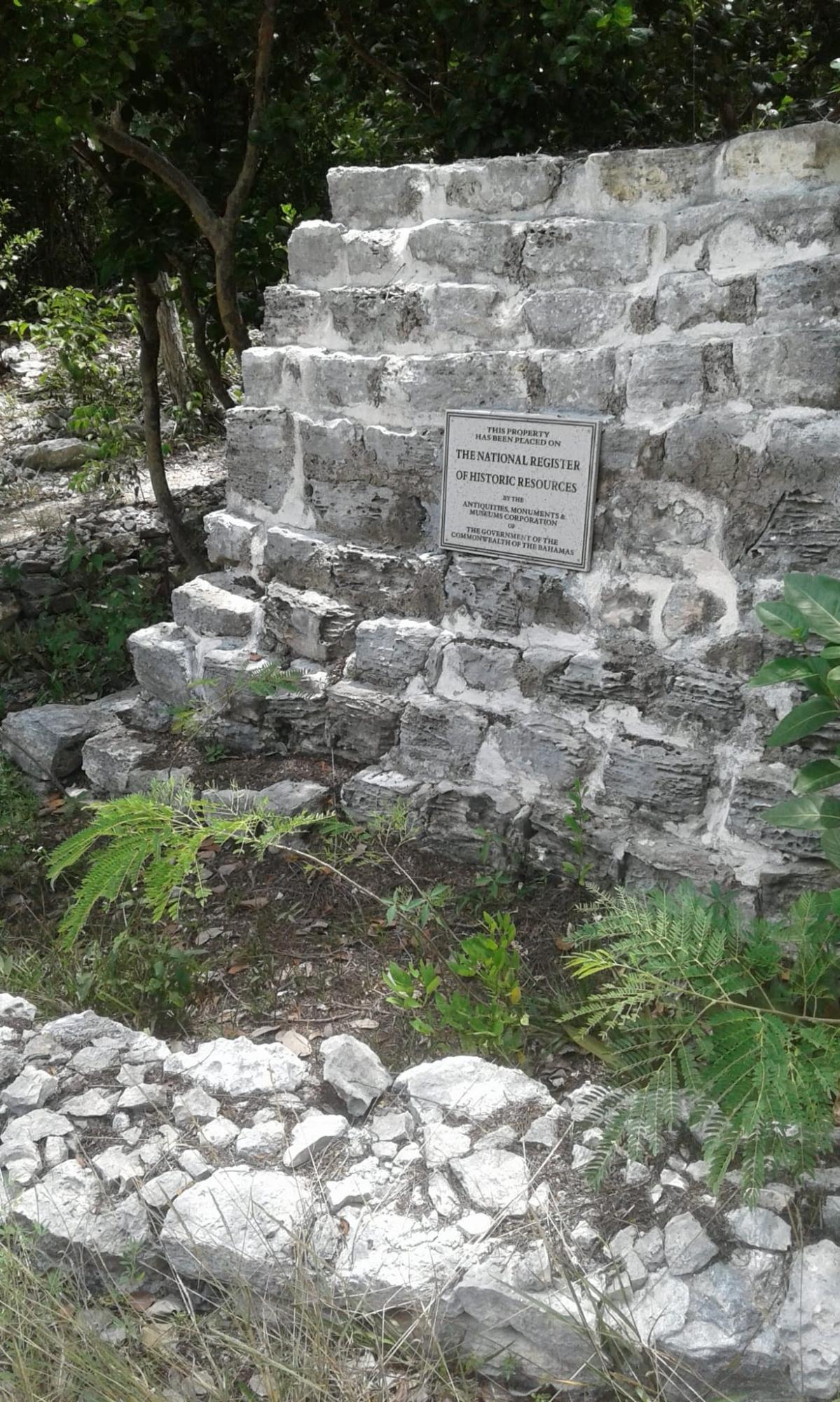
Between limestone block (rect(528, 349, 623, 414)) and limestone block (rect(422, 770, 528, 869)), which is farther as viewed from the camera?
limestone block (rect(422, 770, 528, 869))

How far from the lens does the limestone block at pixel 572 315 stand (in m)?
3.03

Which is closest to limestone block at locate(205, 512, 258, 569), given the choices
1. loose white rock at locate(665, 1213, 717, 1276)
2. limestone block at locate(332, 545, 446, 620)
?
limestone block at locate(332, 545, 446, 620)

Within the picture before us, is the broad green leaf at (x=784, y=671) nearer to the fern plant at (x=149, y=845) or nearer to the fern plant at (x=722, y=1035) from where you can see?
the fern plant at (x=722, y=1035)

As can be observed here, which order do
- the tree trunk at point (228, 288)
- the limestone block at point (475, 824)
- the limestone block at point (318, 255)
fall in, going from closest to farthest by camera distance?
1. the limestone block at point (475, 824)
2. the limestone block at point (318, 255)
3. the tree trunk at point (228, 288)

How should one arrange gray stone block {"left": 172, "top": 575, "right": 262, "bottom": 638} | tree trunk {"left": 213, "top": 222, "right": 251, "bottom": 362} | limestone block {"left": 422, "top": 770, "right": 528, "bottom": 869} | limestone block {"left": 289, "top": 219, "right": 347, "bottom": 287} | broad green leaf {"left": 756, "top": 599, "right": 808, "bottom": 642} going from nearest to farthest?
1. broad green leaf {"left": 756, "top": 599, "right": 808, "bottom": 642}
2. limestone block {"left": 422, "top": 770, "right": 528, "bottom": 869}
3. limestone block {"left": 289, "top": 219, "right": 347, "bottom": 287}
4. gray stone block {"left": 172, "top": 575, "right": 262, "bottom": 638}
5. tree trunk {"left": 213, "top": 222, "right": 251, "bottom": 362}

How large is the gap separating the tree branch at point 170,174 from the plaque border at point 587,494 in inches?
85.7

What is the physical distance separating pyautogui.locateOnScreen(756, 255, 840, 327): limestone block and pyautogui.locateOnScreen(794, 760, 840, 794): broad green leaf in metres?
1.03

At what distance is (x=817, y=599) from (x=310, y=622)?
5.91 ft

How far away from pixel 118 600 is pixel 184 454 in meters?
2.59

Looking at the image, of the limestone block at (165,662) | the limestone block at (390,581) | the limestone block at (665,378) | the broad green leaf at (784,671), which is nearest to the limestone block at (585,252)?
the limestone block at (665,378)

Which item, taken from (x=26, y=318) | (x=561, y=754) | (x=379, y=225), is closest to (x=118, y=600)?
(x=379, y=225)

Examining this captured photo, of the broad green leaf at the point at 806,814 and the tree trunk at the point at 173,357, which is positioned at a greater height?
the tree trunk at the point at 173,357

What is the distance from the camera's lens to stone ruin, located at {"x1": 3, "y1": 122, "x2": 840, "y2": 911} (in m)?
2.78

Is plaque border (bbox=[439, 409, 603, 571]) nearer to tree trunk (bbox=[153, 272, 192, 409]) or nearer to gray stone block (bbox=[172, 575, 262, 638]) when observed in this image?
gray stone block (bbox=[172, 575, 262, 638])
